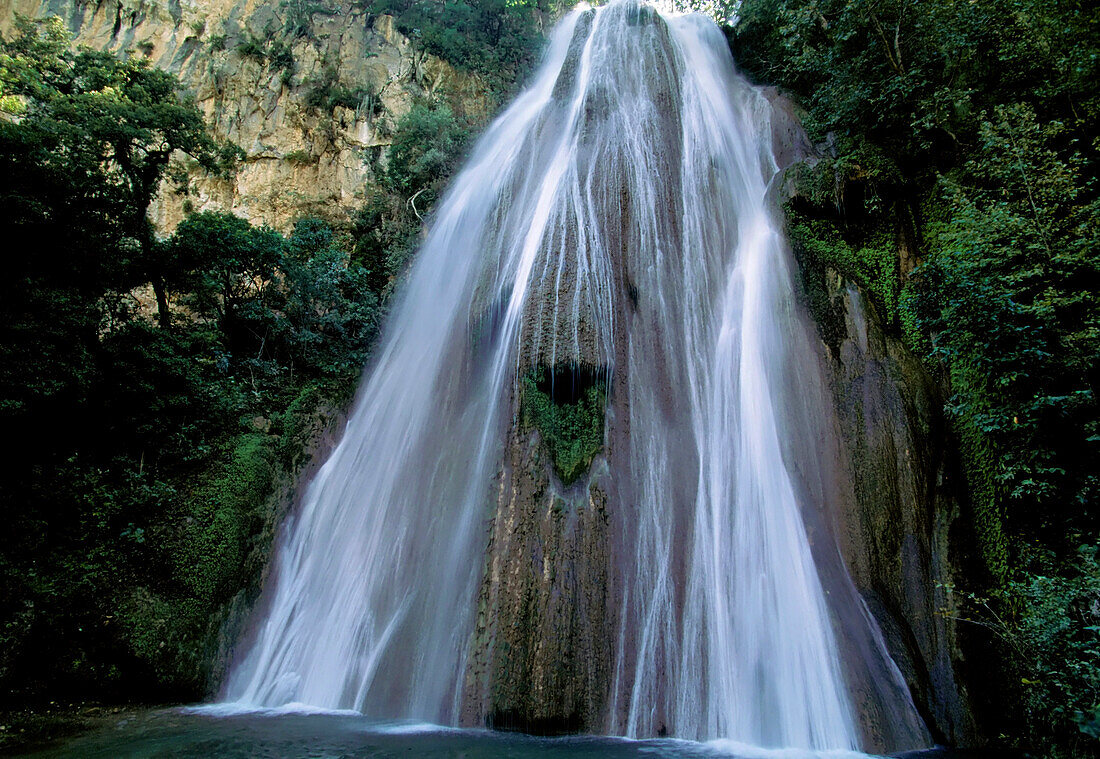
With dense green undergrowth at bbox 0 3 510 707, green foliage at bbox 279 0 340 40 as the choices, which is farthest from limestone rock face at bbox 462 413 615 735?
green foliage at bbox 279 0 340 40

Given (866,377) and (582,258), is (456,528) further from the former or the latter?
(866,377)

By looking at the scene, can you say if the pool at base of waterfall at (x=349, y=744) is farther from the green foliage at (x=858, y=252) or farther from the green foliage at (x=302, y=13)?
the green foliage at (x=302, y=13)

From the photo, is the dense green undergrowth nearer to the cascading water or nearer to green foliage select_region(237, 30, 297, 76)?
the cascading water

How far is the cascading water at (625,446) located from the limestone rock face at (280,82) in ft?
25.7

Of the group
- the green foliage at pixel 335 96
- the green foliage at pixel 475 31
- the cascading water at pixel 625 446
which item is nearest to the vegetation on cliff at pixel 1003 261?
the cascading water at pixel 625 446

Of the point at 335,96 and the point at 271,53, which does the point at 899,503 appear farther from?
the point at 271,53

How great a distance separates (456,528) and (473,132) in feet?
41.5

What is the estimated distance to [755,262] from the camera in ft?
30.5

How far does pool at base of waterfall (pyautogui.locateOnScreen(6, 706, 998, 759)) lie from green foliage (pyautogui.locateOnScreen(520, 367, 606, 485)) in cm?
284

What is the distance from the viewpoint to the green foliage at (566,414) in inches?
276

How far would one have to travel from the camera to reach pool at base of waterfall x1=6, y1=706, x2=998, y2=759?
4.84 meters

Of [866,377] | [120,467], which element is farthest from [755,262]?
[120,467]

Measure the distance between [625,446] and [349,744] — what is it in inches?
170

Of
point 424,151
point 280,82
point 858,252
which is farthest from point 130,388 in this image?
point 280,82
